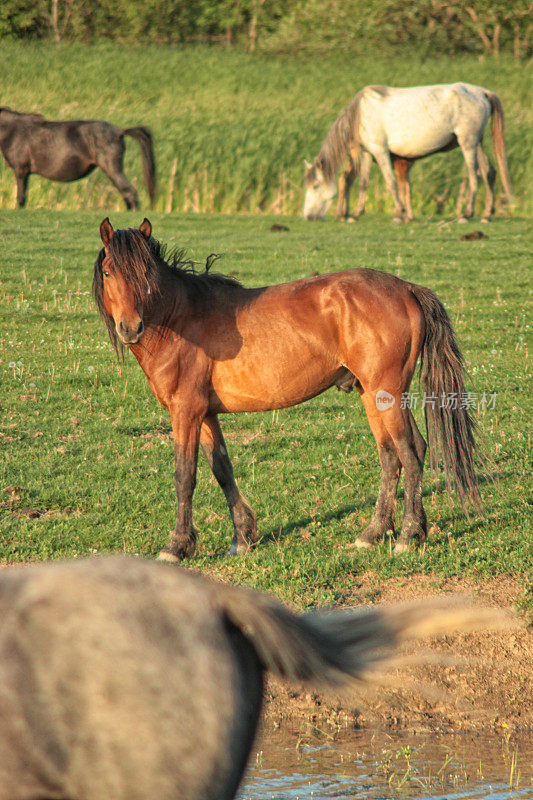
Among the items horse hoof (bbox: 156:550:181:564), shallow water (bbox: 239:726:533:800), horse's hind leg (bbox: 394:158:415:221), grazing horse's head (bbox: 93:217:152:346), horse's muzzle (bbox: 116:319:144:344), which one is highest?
horse's hind leg (bbox: 394:158:415:221)

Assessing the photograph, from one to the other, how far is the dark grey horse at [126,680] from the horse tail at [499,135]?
18.9 metres

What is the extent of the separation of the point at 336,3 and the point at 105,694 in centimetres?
4377

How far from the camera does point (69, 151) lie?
65.4 feet

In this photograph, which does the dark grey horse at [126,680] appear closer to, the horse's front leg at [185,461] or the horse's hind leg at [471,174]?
the horse's front leg at [185,461]

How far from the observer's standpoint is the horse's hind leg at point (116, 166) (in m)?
19.9

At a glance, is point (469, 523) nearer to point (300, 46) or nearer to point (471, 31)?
point (300, 46)

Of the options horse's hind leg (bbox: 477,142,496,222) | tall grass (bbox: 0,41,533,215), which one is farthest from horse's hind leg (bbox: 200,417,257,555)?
tall grass (bbox: 0,41,533,215)

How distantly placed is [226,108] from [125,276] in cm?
2280

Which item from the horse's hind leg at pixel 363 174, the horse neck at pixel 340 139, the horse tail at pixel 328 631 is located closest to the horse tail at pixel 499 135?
the horse's hind leg at pixel 363 174

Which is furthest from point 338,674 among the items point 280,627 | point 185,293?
point 185,293

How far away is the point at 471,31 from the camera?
40750 millimetres

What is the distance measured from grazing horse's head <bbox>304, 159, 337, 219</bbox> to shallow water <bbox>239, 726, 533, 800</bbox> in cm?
1605

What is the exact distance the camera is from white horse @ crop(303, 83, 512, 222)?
18.9m

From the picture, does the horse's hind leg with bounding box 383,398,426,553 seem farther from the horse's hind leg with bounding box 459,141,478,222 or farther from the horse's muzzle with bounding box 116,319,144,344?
the horse's hind leg with bounding box 459,141,478,222
